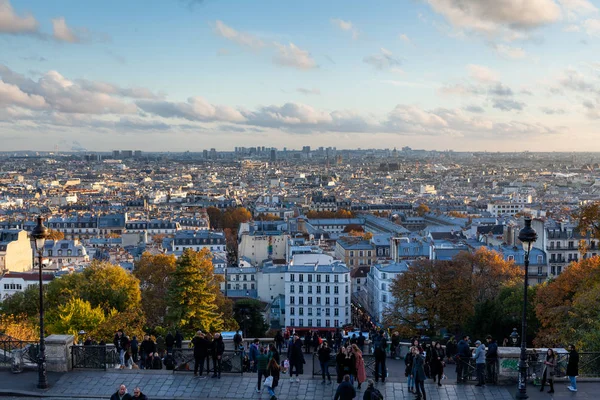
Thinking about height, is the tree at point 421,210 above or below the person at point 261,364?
below

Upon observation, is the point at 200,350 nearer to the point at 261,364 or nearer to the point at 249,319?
the point at 261,364

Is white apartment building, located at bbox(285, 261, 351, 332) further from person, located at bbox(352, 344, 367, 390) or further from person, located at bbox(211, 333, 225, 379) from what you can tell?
A: person, located at bbox(352, 344, 367, 390)

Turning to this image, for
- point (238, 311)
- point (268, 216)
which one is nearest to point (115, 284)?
point (238, 311)

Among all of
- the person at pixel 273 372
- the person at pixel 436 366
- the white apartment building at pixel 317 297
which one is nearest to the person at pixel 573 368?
the person at pixel 436 366

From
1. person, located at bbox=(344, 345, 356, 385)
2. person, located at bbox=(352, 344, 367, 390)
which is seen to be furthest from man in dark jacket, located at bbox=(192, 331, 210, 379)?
person, located at bbox=(352, 344, 367, 390)

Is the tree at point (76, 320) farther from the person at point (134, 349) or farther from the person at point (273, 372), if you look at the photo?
the person at point (273, 372)

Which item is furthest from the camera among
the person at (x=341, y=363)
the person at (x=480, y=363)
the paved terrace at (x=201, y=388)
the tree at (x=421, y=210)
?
the tree at (x=421, y=210)
